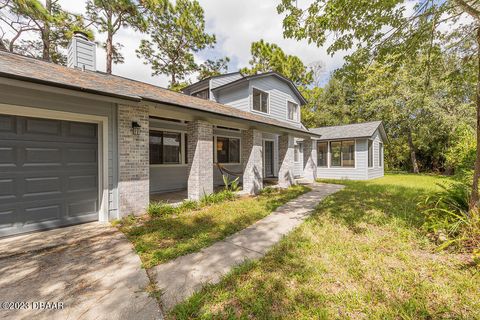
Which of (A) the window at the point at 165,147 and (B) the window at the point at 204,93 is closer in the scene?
(A) the window at the point at 165,147

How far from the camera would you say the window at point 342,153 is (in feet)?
47.1

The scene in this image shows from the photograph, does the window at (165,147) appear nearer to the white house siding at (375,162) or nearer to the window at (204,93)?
the window at (204,93)

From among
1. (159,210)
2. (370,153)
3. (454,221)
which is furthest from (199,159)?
(370,153)

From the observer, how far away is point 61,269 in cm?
289

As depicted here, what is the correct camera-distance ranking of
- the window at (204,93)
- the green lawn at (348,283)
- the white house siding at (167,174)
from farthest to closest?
the window at (204,93) → the white house siding at (167,174) → the green lawn at (348,283)

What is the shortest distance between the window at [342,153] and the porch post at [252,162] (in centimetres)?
868

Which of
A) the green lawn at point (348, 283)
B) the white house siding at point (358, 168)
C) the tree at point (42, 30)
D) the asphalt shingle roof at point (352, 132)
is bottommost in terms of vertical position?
the green lawn at point (348, 283)

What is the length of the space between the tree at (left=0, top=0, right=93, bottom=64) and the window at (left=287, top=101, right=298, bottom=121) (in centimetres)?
1278

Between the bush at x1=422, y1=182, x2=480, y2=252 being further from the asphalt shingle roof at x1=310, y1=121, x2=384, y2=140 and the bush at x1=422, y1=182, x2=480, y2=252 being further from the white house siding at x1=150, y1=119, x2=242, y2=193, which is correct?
the asphalt shingle roof at x1=310, y1=121, x2=384, y2=140

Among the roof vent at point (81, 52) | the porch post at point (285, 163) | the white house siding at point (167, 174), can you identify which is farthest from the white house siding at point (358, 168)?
the roof vent at point (81, 52)

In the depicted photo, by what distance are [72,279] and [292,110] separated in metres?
14.5

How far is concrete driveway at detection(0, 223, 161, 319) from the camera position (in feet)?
7.00

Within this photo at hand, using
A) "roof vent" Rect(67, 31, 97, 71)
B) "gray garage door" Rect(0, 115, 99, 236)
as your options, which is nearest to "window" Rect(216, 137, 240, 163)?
"roof vent" Rect(67, 31, 97, 71)

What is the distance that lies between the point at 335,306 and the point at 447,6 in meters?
5.71
